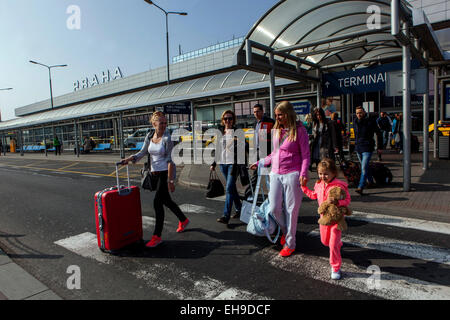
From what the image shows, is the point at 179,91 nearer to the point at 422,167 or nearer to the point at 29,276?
the point at 422,167

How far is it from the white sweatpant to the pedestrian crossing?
13.7 inches

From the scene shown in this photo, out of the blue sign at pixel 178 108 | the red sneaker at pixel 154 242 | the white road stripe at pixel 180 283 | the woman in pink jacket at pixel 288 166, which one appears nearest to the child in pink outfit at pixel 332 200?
the woman in pink jacket at pixel 288 166

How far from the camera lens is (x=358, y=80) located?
9164 mm

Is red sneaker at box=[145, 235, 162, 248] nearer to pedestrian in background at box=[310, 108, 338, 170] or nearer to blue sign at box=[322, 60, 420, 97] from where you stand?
pedestrian in background at box=[310, 108, 338, 170]

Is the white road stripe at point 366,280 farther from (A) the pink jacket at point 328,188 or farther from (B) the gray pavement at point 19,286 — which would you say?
(B) the gray pavement at point 19,286

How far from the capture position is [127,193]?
13.3 feet

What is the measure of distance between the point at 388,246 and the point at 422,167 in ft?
21.6

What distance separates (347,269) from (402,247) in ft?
3.40

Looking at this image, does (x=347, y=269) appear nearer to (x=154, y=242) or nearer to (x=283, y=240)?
(x=283, y=240)

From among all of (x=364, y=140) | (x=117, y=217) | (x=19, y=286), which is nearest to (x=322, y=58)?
(x=364, y=140)

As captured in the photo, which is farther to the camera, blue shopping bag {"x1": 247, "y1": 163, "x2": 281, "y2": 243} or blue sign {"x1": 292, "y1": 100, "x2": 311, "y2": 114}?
blue sign {"x1": 292, "y1": 100, "x2": 311, "y2": 114}

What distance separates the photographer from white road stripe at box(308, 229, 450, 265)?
11.7ft

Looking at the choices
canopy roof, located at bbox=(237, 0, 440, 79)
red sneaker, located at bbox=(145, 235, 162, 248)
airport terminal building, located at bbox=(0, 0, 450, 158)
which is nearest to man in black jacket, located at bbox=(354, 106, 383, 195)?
airport terminal building, located at bbox=(0, 0, 450, 158)
